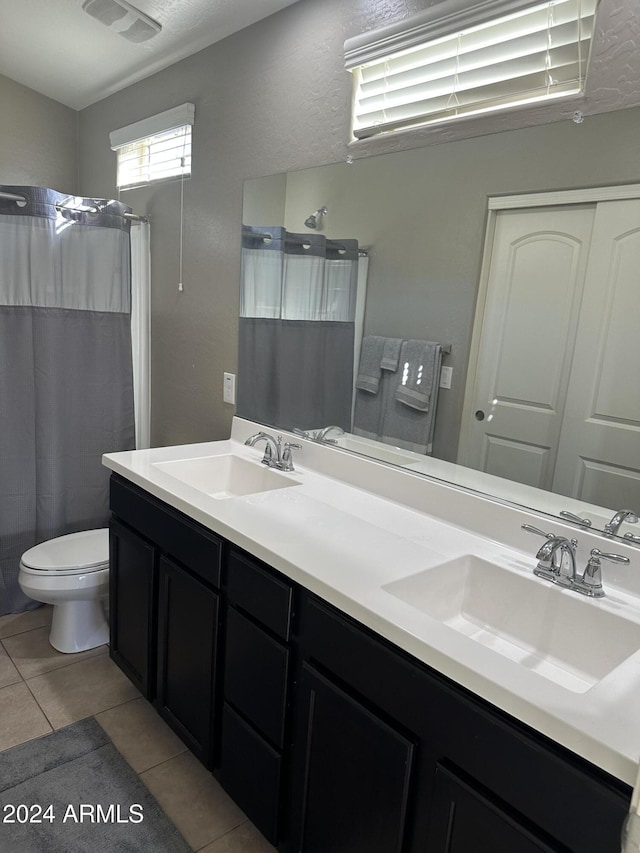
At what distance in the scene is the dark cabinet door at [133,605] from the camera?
1.88m

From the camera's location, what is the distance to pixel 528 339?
4.80 ft

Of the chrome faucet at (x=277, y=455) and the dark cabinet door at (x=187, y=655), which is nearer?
the dark cabinet door at (x=187, y=655)

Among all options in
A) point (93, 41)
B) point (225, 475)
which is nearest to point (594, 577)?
point (225, 475)

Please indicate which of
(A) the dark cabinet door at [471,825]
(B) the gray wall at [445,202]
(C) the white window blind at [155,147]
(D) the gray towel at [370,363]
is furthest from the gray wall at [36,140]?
(A) the dark cabinet door at [471,825]

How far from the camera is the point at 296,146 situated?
6.80ft

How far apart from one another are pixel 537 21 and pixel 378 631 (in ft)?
4.84

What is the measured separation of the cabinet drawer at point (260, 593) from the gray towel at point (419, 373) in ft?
2.25

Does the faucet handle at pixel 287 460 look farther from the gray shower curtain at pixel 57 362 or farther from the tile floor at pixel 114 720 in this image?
the gray shower curtain at pixel 57 362

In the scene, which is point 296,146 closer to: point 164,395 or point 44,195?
point 44,195

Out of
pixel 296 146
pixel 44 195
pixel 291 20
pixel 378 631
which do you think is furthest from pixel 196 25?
pixel 378 631

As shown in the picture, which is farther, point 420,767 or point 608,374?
point 608,374

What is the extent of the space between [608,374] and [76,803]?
183cm

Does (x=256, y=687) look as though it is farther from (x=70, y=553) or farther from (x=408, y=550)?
(x=70, y=553)

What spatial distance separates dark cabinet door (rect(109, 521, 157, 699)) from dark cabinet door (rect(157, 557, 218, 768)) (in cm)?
5
